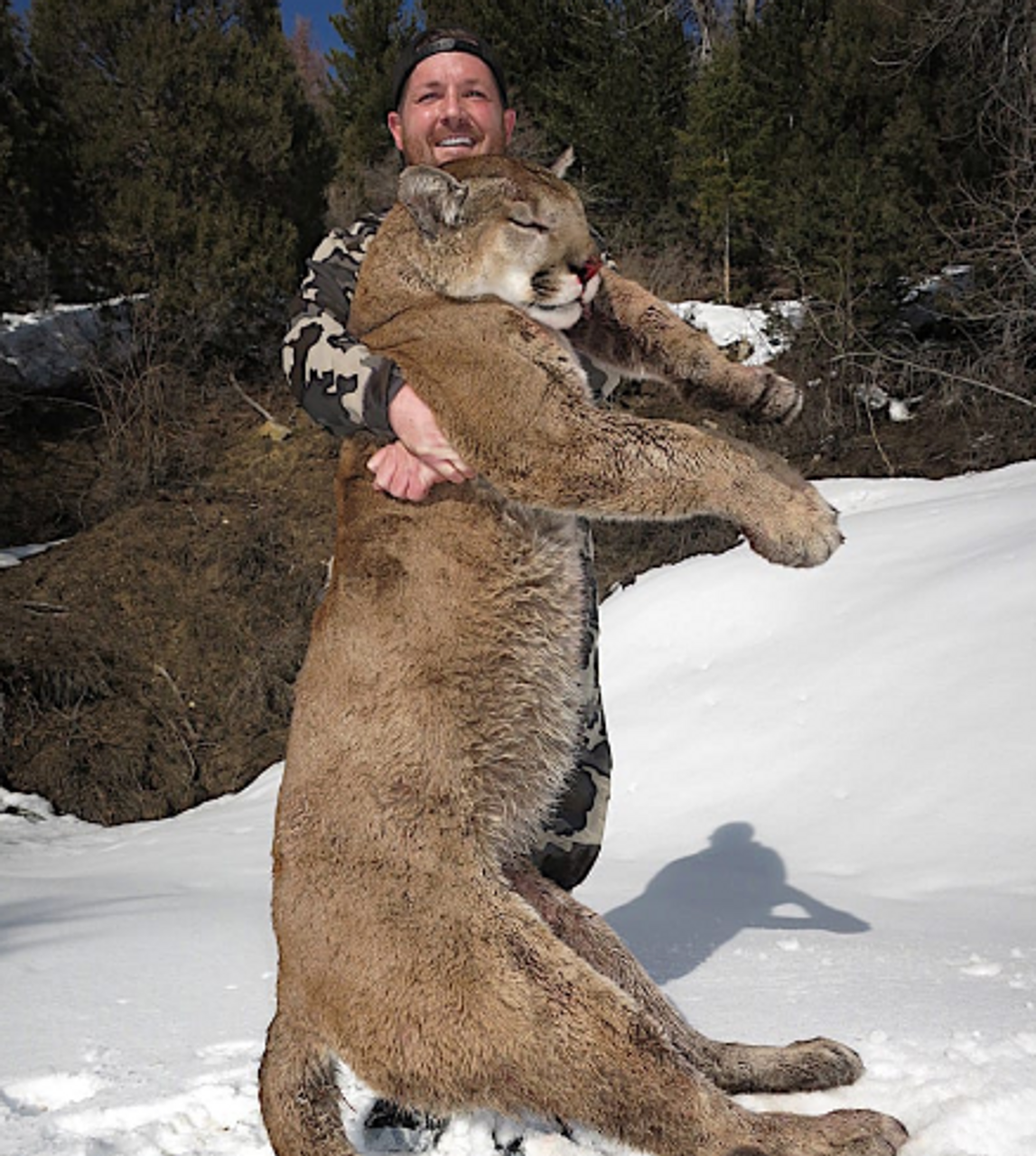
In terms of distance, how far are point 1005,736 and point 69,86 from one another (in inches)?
641

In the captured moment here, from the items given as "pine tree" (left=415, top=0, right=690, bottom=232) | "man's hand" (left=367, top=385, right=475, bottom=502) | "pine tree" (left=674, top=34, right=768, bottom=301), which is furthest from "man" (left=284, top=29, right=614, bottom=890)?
"pine tree" (left=415, top=0, right=690, bottom=232)

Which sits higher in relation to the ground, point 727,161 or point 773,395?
point 727,161

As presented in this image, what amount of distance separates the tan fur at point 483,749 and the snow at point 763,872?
0.48 m

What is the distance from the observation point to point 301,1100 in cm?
205

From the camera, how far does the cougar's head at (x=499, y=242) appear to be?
2.40m

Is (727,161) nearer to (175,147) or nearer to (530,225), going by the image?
(175,147)

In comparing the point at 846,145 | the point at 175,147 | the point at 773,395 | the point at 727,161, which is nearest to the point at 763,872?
the point at 773,395

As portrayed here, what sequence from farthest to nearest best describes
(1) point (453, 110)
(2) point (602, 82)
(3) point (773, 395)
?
(2) point (602, 82)
(1) point (453, 110)
(3) point (773, 395)

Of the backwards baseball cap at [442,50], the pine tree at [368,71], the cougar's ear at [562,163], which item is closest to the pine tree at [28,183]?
the pine tree at [368,71]

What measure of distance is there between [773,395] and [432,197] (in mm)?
887

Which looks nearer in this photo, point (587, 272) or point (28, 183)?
point (587, 272)

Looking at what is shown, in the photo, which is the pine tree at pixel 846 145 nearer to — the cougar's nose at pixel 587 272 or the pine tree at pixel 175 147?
the pine tree at pixel 175 147

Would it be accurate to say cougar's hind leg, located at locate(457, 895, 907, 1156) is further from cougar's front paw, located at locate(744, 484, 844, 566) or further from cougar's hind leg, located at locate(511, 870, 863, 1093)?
cougar's front paw, located at locate(744, 484, 844, 566)

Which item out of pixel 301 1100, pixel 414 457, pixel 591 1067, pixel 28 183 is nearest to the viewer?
pixel 591 1067
